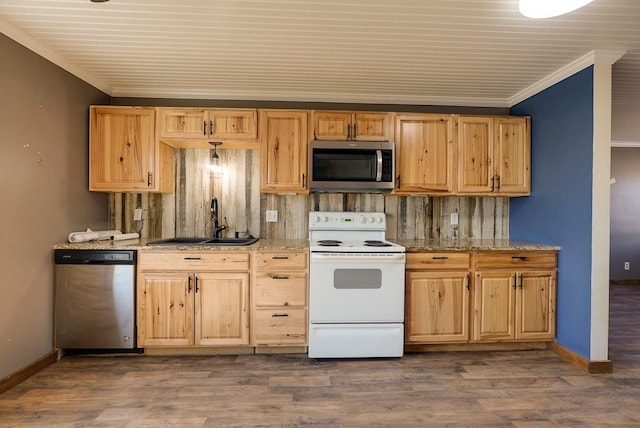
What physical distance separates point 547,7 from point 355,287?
2115mm

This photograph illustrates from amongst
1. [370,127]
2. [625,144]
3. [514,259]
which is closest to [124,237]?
[370,127]

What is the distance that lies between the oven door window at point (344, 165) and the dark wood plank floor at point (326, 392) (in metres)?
1.55

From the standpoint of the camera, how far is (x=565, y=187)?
2.77m

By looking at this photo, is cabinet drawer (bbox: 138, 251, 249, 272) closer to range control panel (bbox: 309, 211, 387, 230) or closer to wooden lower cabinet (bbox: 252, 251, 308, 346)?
wooden lower cabinet (bbox: 252, 251, 308, 346)

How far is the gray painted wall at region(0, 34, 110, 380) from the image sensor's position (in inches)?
87.1

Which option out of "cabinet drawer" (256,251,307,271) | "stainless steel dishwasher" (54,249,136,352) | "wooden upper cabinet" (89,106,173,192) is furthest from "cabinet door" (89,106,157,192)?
"cabinet drawer" (256,251,307,271)

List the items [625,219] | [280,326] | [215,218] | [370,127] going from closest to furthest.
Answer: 1. [280,326]
2. [370,127]
3. [215,218]
4. [625,219]

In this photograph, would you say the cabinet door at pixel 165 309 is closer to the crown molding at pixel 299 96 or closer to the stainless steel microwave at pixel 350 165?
the stainless steel microwave at pixel 350 165

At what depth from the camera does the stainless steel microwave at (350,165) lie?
3033 millimetres

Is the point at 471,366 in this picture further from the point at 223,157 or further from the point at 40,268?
the point at 40,268

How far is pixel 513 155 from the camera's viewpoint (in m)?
3.20

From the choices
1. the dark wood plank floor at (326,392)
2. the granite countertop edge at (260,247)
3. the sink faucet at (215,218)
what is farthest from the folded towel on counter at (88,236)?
the dark wood plank floor at (326,392)

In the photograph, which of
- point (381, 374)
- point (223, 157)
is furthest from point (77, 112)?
point (381, 374)

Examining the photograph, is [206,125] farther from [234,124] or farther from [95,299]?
[95,299]
